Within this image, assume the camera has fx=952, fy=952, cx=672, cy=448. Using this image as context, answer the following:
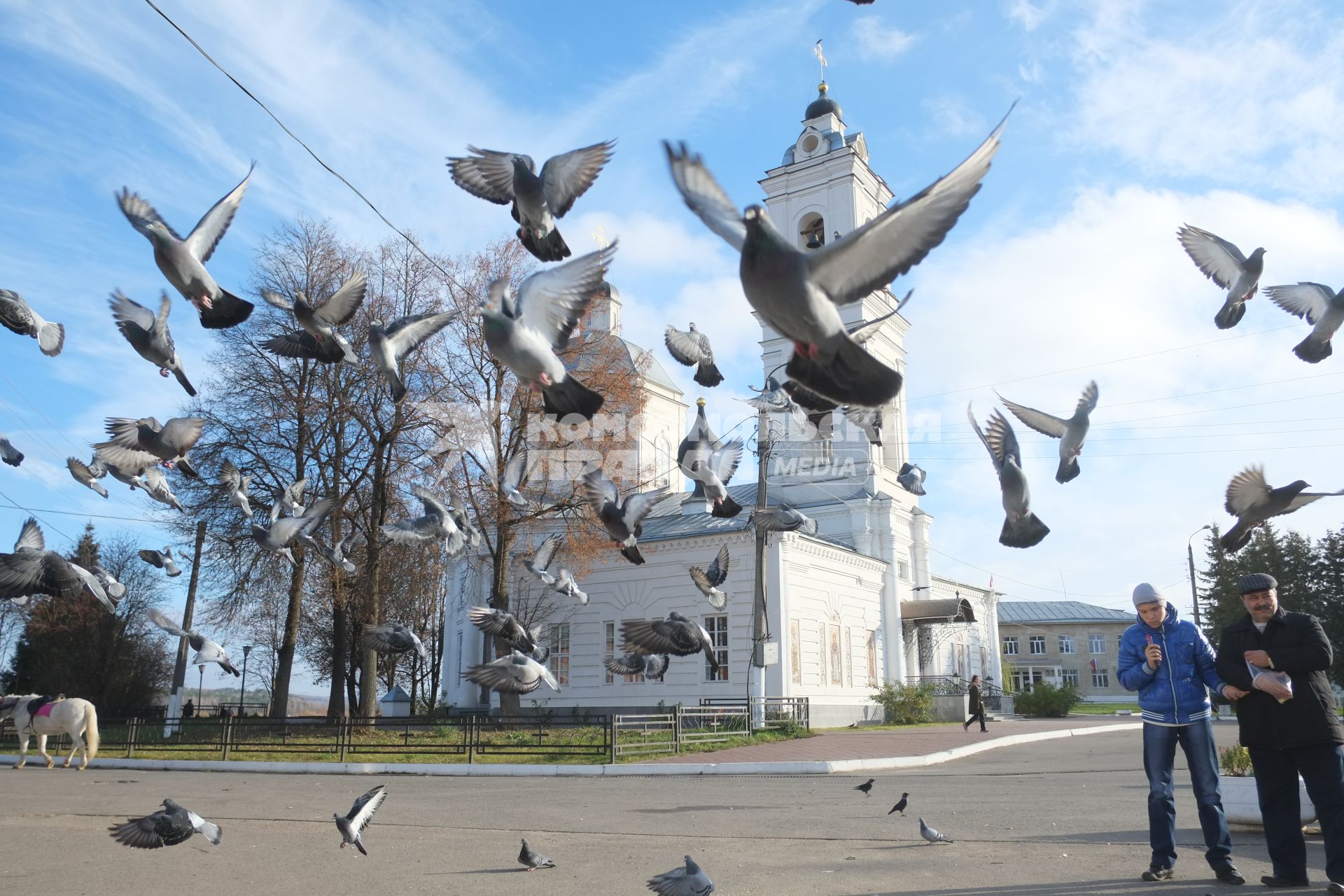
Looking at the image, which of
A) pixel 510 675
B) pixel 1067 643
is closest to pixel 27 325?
pixel 510 675

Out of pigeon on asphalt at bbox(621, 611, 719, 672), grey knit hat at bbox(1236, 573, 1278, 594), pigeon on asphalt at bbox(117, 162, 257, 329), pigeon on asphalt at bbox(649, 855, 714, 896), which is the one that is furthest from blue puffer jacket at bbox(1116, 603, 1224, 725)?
pigeon on asphalt at bbox(117, 162, 257, 329)

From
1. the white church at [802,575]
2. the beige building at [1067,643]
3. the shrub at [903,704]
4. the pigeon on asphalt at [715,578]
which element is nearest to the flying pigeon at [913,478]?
the pigeon on asphalt at [715,578]

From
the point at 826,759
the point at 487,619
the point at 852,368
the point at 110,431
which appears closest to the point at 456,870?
the point at 487,619

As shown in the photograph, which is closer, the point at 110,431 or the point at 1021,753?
the point at 110,431

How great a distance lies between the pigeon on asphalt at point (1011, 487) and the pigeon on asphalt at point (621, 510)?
7.71 ft

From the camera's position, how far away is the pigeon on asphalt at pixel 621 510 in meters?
6.57

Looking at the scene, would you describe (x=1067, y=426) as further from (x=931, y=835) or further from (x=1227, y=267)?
(x=931, y=835)

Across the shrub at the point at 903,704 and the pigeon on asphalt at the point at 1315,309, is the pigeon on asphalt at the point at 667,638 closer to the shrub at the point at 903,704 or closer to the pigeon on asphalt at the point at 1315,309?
the pigeon on asphalt at the point at 1315,309

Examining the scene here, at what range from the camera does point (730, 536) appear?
29984 millimetres

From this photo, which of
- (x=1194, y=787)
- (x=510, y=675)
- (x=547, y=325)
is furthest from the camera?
(x=510, y=675)

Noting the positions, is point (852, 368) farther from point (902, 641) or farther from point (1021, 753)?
point (902, 641)

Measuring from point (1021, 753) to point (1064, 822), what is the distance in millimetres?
11824

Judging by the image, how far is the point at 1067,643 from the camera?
82.7 metres

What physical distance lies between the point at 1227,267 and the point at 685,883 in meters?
4.99
